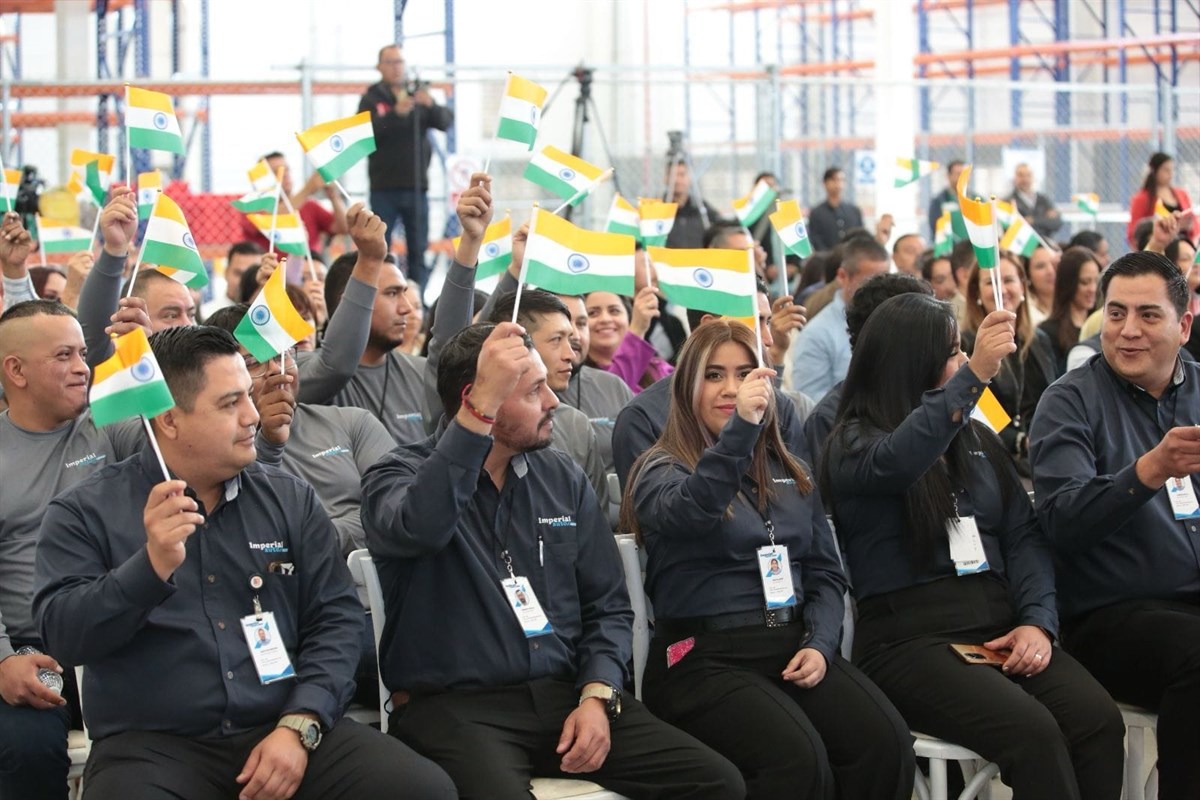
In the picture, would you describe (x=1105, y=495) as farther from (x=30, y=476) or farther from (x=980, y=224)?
(x=30, y=476)

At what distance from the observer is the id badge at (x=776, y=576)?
396cm

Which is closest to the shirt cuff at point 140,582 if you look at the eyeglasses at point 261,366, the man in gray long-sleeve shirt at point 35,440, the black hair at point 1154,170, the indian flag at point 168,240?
the man in gray long-sleeve shirt at point 35,440

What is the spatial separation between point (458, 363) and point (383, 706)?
0.88 m

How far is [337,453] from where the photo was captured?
4.71 meters

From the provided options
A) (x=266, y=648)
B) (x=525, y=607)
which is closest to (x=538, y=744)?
(x=525, y=607)

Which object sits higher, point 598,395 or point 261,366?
point 261,366

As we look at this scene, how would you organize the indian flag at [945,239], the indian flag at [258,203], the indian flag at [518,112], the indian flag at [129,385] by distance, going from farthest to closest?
the indian flag at [945,239], the indian flag at [258,203], the indian flag at [518,112], the indian flag at [129,385]

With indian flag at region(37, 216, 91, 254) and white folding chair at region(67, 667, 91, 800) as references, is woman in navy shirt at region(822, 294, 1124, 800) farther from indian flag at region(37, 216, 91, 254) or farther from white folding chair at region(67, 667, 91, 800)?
indian flag at region(37, 216, 91, 254)

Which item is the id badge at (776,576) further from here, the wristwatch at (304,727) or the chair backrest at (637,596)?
the wristwatch at (304,727)

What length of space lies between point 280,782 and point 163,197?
244 cm

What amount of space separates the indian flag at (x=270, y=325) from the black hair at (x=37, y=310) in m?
0.50

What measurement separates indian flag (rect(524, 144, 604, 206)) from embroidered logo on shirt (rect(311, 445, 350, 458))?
135cm

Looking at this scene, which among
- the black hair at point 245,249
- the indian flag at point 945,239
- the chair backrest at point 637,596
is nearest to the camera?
the chair backrest at point 637,596

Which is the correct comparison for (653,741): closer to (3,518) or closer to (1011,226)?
(3,518)
